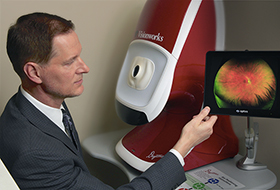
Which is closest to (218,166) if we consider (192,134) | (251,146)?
(251,146)

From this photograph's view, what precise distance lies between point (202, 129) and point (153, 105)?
0.25m

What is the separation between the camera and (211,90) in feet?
4.03

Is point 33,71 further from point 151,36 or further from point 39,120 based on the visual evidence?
point 151,36

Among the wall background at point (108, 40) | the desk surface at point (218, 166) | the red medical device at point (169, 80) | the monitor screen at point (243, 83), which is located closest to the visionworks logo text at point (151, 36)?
the red medical device at point (169, 80)

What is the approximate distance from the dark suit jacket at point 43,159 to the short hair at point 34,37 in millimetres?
165

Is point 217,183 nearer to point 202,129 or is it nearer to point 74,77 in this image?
point 202,129

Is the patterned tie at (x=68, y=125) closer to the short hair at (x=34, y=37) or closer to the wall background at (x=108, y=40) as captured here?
the short hair at (x=34, y=37)

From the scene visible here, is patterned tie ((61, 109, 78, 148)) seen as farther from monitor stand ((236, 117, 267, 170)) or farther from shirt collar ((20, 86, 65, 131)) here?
monitor stand ((236, 117, 267, 170))

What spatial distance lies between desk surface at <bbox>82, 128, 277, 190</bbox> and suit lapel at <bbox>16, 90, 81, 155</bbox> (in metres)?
0.43

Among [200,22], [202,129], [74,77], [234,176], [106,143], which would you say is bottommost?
[106,143]

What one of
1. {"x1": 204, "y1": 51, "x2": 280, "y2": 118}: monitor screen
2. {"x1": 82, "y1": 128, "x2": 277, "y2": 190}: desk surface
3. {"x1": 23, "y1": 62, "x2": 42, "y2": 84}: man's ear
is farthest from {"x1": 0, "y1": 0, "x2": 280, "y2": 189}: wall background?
{"x1": 23, "y1": 62, "x2": 42, "y2": 84}: man's ear

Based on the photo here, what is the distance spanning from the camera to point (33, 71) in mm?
1021

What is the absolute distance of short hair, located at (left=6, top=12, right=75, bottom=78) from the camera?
3.22 ft

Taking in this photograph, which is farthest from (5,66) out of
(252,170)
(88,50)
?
(252,170)
